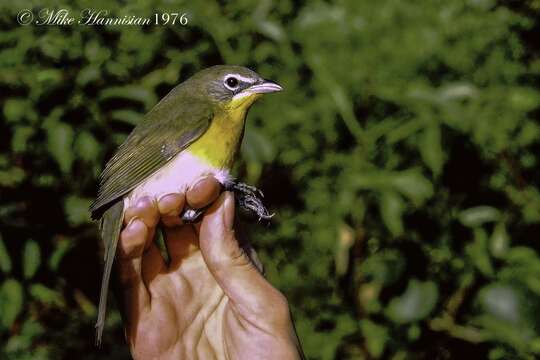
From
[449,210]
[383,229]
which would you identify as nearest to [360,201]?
[383,229]

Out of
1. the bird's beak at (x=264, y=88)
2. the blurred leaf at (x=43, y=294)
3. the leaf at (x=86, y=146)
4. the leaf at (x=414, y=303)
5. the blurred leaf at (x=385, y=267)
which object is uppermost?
the bird's beak at (x=264, y=88)

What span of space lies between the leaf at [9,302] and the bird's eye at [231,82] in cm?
120

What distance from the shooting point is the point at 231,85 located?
363 cm

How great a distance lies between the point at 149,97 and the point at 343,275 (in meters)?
1.28

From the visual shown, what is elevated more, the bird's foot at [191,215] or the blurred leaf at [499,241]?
the bird's foot at [191,215]

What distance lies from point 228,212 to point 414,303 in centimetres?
111


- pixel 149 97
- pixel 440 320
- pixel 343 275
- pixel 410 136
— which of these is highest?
pixel 149 97

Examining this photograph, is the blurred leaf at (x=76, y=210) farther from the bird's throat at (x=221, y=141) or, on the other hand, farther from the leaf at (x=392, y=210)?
the leaf at (x=392, y=210)

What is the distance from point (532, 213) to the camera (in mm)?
4020

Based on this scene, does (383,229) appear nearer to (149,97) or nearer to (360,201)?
(360,201)

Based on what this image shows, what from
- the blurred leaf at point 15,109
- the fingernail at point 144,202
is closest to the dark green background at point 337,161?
the blurred leaf at point 15,109

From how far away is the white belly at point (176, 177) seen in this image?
338cm
